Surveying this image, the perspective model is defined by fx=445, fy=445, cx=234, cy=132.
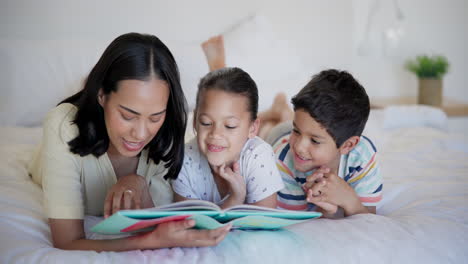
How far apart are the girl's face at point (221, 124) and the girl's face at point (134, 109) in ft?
0.47

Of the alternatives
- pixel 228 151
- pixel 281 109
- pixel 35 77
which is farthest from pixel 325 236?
pixel 35 77

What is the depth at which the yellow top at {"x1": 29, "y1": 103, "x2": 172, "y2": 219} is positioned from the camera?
1.00m

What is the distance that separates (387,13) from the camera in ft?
10.5

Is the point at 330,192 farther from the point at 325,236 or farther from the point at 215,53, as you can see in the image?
the point at 215,53

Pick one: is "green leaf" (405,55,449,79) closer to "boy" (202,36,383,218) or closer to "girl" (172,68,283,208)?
"boy" (202,36,383,218)

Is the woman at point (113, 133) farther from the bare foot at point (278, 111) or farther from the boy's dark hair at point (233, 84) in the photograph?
the bare foot at point (278, 111)

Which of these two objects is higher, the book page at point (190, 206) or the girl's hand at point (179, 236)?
the book page at point (190, 206)

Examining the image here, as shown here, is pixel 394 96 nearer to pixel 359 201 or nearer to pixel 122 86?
pixel 359 201

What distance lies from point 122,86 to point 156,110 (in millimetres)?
92

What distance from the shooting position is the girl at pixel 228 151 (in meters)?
1.15

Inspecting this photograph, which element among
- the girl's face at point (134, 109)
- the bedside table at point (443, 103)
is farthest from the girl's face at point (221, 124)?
the bedside table at point (443, 103)

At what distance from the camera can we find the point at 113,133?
1.04 metres

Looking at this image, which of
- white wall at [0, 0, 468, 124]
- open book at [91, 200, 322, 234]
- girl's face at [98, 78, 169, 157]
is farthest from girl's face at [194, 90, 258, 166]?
white wall at [0, 0, 468, 124]

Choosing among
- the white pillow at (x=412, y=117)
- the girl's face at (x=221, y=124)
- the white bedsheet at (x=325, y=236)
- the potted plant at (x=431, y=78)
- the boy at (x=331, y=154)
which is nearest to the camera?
the white bedsheet at (x=325, y=236)
